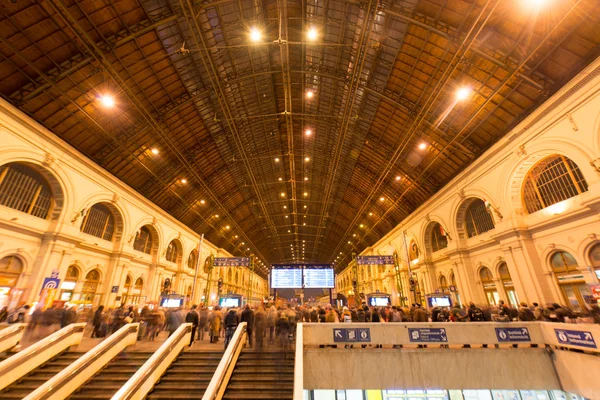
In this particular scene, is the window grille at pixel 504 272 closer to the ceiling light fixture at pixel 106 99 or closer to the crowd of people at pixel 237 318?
the crowd of people at pixel 237 318

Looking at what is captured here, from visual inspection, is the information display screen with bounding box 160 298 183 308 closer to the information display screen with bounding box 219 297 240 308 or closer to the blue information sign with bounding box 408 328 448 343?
the information display screen with bounding box 219 297 240 308

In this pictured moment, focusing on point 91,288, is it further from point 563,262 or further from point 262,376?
point 563,262

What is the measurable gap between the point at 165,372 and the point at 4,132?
1455 cm

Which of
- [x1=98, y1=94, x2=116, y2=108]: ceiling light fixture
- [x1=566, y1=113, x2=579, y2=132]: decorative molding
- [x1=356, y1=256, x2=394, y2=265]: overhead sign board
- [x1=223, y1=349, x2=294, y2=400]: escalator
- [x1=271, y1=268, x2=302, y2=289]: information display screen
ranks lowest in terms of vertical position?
[x1=223, y1=349, x2=294, y2=400]: escalator

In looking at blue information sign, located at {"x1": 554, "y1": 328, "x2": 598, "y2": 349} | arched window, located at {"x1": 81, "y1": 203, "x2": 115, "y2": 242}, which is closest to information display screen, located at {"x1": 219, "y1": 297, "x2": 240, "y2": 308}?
arched window, located at {"x1": 81, "y1": 203, "x2": 115, "y2": 242}

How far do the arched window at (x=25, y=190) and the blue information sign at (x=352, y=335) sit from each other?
61.3 feet

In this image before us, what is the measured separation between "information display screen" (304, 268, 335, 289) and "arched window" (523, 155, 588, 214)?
20822 mm

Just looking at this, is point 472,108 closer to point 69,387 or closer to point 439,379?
point 439,379

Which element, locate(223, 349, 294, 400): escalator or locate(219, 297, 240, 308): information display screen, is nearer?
locate(223, 349, 294, 400): escalator

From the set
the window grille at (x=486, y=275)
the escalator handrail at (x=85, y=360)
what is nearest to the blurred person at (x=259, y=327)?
the escalator handrail at (x=85, y=360)

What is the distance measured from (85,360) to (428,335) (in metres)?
12.6

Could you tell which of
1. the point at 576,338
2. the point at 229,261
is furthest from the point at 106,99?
the point at 576,338

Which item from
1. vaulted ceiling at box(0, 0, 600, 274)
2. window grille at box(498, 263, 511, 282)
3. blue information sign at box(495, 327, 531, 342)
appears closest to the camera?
blue information sign at box(495, 327, 531, 342)

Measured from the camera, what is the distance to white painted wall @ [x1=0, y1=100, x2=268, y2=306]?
13.9 metres
